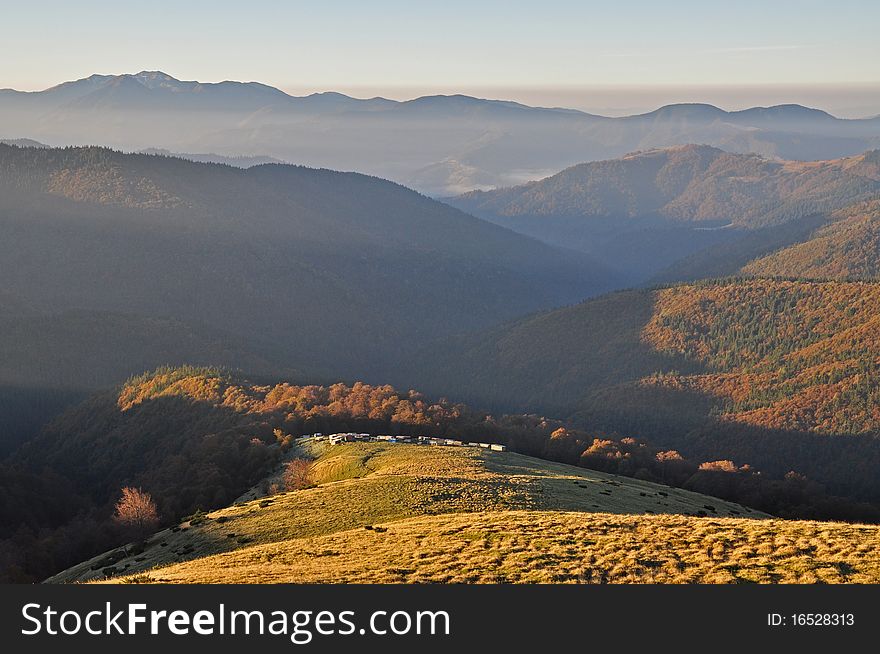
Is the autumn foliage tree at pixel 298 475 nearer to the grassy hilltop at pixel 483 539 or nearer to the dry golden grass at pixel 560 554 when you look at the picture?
the grassy hilltop at pixel 483 539

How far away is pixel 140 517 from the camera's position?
127m

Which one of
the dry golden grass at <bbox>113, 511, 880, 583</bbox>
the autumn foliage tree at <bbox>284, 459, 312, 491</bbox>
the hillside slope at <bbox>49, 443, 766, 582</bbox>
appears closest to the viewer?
the dry golden grass at <bbox>113, 511, 880, 583</bbox>

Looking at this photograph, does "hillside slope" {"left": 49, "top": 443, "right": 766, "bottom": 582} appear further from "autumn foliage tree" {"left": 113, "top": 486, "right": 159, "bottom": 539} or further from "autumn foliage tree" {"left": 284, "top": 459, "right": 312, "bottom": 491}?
"autumn foliage tree" {"left": 113, "top": 486, "right": 159, "bottom": 539}

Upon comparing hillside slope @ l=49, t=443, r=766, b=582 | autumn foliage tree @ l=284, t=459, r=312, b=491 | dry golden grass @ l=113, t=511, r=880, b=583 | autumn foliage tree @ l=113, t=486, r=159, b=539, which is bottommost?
autumn foliage tree @ l=113, t=486, r=159, b=539

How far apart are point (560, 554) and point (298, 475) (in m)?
73.7

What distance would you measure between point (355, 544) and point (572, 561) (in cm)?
2041

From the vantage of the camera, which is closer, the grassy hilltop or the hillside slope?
the grassy hilltop

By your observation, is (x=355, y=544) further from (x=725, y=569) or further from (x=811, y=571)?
(x=811, y=571)

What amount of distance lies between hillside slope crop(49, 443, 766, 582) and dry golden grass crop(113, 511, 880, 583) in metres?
2.45

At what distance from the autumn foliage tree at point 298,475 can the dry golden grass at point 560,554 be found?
45.5 m

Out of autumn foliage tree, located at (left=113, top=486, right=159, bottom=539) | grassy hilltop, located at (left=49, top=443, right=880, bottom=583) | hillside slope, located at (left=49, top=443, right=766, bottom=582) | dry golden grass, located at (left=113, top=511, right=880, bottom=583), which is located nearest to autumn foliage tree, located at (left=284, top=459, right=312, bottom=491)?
hillside slope, located at (left=49, top=443, right=766, bottom=582)

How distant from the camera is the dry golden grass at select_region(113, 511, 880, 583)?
60.8 m

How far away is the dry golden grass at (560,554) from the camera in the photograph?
6075cm

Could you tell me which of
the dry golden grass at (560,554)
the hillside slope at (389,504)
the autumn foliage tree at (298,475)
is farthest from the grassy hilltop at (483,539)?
the autumn foliage tree at (298,475)
